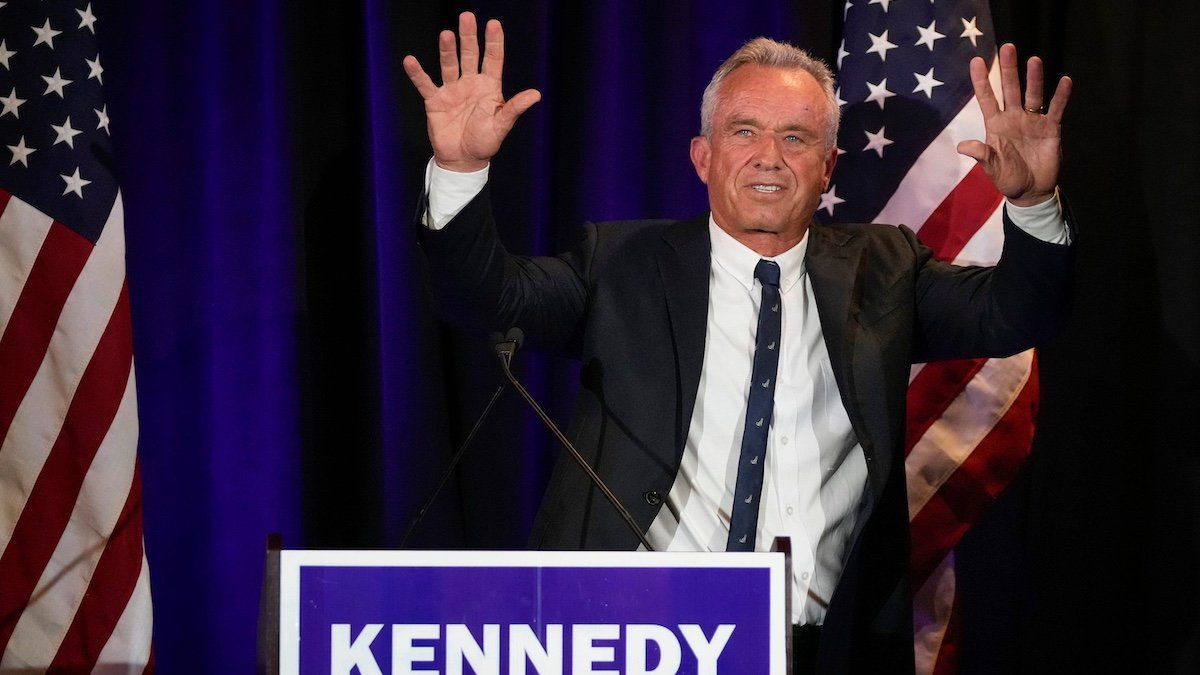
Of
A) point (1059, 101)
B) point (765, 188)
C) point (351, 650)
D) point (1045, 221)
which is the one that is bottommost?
point (351, 650)

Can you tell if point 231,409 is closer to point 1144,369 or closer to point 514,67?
point 514,67

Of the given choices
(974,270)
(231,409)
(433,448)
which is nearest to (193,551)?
(231,409)

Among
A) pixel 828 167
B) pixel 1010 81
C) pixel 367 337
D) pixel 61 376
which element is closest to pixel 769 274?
pixel 828 167

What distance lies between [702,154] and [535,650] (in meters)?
1.21

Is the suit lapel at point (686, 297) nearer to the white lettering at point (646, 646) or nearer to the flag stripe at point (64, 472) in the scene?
the white lettering at point (646, 646)

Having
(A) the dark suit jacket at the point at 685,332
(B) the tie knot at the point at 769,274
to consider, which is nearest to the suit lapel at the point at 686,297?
(A) the dark suit jacket at the point at 685,332

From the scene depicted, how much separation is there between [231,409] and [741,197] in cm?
149

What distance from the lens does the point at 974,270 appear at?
233cm

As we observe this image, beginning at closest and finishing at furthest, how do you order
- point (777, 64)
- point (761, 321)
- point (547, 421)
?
point (547, 421)
point (761, 321)
point (777, 64)

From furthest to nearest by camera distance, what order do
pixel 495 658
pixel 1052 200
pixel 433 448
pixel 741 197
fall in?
pixel 433 448, pixel 741 197, pixel 1052 200, pixel 495 658

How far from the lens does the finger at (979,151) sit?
6.93ft

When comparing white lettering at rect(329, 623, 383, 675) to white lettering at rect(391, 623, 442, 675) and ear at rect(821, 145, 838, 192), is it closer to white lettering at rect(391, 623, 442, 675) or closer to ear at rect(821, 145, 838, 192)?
white lettering at rect(391, 623, 442, 675)

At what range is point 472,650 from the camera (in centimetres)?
149

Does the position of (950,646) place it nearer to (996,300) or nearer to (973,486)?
(973,486)
